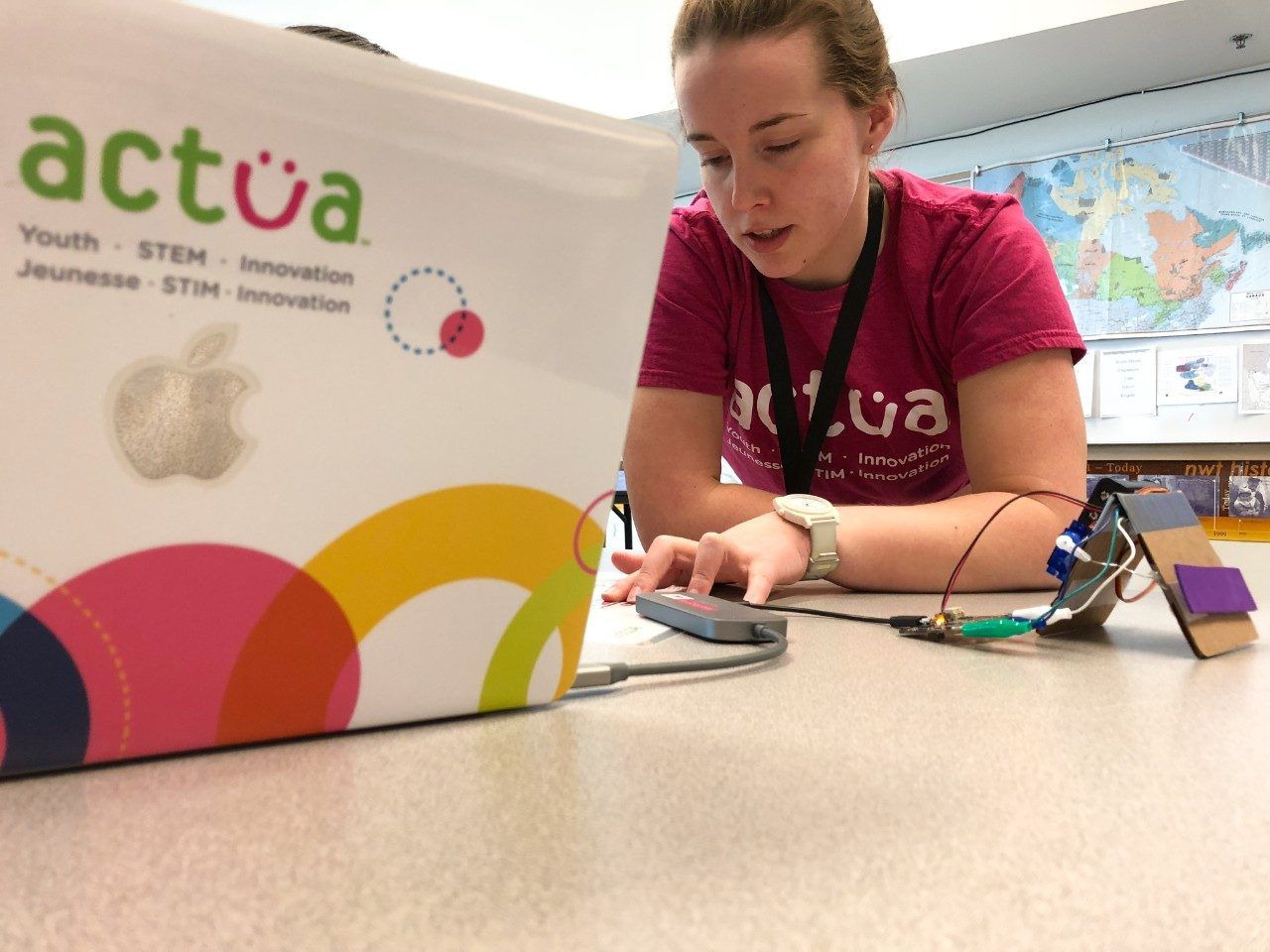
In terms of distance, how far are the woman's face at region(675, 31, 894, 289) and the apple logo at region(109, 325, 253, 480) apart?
65 centimetres

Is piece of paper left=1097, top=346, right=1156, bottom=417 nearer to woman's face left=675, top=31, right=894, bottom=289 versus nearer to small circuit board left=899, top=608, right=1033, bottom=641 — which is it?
woman's face left=675, top=31, right=894, bottom=289

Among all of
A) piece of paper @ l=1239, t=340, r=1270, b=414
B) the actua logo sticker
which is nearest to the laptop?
the actua logo sticker

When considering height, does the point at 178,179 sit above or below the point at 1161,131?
below

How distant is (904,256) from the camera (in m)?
0.97

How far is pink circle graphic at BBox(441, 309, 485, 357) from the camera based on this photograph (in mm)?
332

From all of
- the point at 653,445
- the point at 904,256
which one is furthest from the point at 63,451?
the point at 904,256

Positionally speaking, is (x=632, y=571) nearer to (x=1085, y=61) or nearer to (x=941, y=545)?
(x=941, y=545)

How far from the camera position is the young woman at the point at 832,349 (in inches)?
31.8

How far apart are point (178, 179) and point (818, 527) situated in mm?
592

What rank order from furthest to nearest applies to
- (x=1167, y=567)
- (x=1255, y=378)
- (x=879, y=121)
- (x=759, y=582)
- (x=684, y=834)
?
(x=1255, y=378)
(x=879, y=121)
(x=759, y=582)
(x=1167, y=567)
(x=684, y=834)

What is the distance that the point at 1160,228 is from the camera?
2447 mm

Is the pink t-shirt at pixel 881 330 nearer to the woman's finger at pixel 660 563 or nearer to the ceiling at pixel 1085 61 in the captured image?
the woman's finger at pixel 660 563

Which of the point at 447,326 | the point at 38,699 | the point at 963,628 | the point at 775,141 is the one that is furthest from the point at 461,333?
the point at 775,141

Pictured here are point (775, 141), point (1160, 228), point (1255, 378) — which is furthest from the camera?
point (1160, 228)
